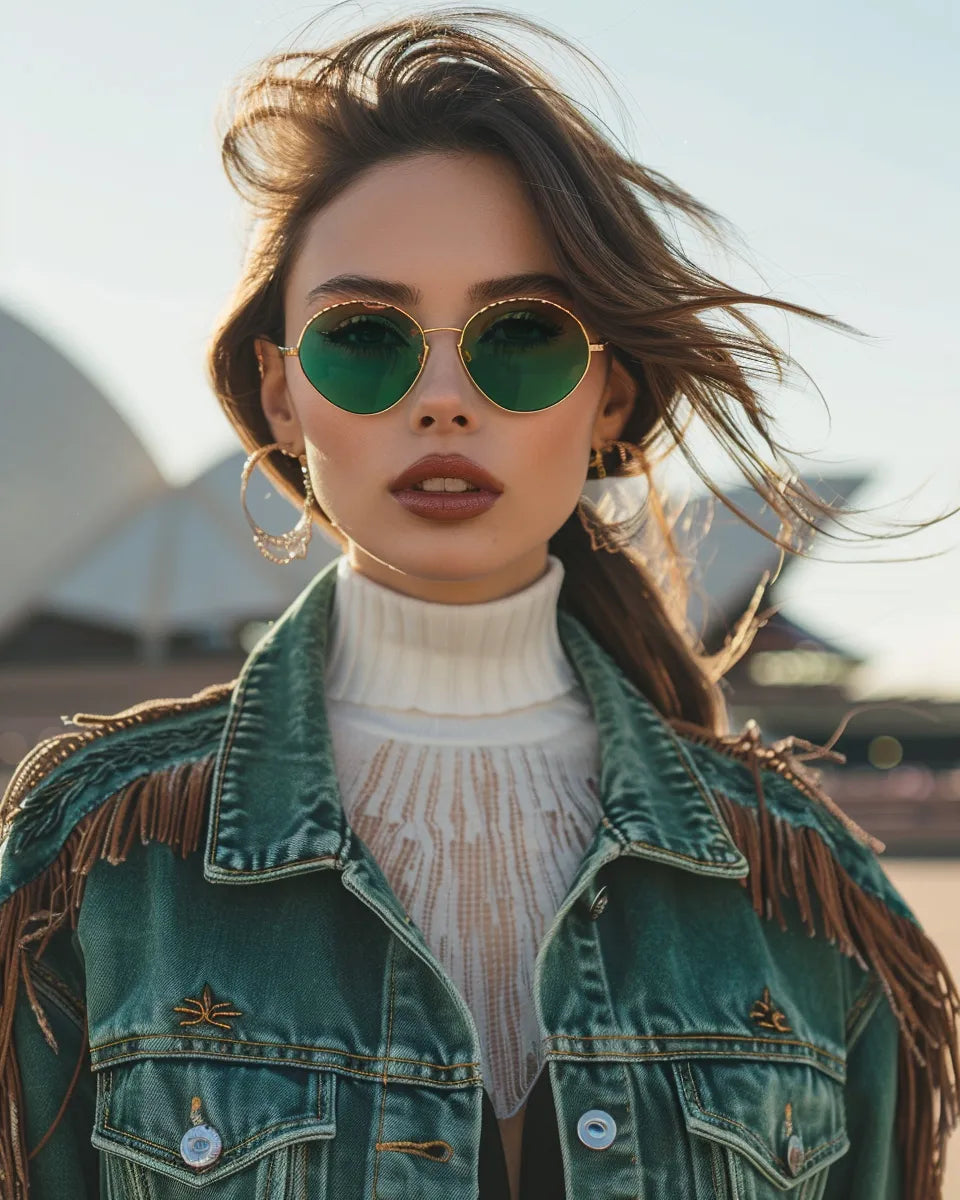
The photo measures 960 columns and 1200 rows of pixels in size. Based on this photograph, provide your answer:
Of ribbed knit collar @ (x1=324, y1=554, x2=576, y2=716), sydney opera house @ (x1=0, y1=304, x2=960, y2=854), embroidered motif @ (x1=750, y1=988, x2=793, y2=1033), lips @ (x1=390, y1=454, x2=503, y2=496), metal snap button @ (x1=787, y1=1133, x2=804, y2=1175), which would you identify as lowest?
metal snap button @ (x1=787, y1=1133, x2=804, y2=1175)

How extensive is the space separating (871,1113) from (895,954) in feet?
0.58

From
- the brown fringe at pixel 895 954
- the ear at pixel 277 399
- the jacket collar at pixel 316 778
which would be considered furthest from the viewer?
the ear at pixel 277 399

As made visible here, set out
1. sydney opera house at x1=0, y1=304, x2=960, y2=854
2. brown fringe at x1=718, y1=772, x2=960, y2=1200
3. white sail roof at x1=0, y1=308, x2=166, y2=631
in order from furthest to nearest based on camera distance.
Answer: white sail roof at x1=0, y1=308, x2=166, y2=631, sydney opera house at x1=0, y1=304, x2=960, y2=854, brown fringe at x1=718, y1=772, x2=960, y2=1200

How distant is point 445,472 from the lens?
1.49 meters

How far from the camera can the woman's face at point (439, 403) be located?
1.49 m

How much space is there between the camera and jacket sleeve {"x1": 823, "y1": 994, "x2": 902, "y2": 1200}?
162 cm

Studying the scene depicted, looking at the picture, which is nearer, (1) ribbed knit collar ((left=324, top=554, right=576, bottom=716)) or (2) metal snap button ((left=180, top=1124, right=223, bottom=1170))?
(2) metal snap button ((left=180, top=1124, right=223, bottom=1170))

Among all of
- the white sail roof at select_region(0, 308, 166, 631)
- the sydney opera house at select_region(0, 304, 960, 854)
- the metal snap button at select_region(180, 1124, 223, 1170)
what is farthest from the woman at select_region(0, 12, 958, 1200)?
the white sail roof at select_region(0, 308, 166, 631)

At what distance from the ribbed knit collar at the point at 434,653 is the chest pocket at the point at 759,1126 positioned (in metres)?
0.48

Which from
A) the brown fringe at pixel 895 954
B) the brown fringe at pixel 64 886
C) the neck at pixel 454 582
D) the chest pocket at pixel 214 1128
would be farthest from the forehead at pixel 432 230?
the chest pocket at pixel 214 1128

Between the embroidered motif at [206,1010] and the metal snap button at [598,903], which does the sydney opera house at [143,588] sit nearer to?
the metal snap button at [598,903]

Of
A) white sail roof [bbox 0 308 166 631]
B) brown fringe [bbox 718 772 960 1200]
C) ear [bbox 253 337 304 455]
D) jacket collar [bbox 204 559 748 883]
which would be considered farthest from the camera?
white sail roof [bbox 0 308 166 631]

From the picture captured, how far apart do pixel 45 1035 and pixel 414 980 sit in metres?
0.37

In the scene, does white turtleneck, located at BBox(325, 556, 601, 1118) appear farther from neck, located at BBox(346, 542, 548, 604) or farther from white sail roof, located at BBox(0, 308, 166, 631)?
white sail roof, located at BBox(0, 308, 166, 631)
